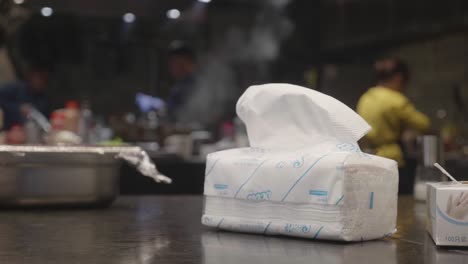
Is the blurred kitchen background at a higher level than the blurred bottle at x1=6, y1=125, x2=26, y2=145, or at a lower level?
higher

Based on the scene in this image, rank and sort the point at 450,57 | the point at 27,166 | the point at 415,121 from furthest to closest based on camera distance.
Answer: the point at 450,57, the point at 415,121, the point at 27,166

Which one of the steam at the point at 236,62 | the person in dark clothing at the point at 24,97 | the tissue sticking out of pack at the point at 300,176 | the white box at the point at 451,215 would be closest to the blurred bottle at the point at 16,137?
the person in dark clothing at the point at 24,97

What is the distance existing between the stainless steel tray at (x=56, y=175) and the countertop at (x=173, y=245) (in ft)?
0.41

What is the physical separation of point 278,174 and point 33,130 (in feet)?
8.17

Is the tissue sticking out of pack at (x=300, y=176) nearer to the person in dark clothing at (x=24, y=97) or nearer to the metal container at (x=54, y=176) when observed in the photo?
the metal container at (x=54, y=176)

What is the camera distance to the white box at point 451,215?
2.69 feet

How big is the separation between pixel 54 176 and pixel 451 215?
0.79 metres

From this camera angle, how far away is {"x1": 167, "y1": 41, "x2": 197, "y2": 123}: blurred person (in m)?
4.83

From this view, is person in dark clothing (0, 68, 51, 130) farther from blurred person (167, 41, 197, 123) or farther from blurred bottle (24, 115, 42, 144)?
blurred person (167, 41, 197, 123)

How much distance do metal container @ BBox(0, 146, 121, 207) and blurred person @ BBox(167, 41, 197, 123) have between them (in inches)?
135

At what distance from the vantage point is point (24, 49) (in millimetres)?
4738

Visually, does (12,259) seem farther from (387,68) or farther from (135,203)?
(387,68)

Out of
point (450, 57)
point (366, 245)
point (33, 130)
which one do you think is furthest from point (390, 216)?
point (450, 57)

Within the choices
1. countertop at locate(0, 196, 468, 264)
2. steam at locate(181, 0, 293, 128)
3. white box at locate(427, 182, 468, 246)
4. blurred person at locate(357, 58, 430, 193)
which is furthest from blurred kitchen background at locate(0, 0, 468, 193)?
white box at locate(427, 182, 468, 246)
